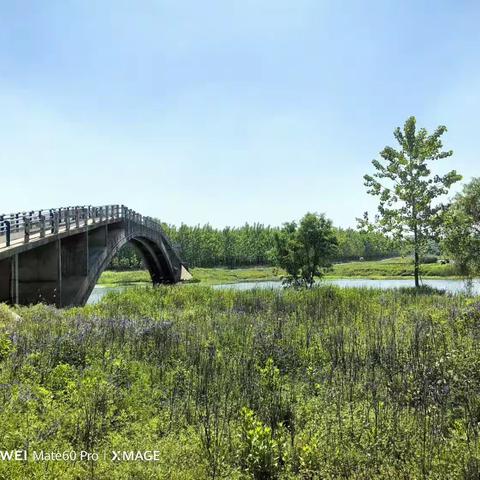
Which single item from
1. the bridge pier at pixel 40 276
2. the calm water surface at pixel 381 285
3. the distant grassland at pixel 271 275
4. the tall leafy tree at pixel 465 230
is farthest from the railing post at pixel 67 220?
the distant grassland at pixel 271 275

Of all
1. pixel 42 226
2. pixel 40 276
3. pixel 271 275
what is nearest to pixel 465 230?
pixel 42 226

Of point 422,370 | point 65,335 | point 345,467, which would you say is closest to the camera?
point 345,467

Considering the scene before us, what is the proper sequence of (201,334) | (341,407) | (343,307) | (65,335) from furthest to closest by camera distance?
(343,307), (201,334), (65,335), (341,407)

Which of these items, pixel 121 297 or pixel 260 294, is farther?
pixel 121 297

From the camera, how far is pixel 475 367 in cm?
778

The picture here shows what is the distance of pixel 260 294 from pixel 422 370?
13351mm

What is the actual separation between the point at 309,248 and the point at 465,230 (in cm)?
1658

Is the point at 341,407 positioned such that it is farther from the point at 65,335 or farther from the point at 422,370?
the point at 65,335

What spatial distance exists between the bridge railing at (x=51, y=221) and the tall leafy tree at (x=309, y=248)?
17442mm

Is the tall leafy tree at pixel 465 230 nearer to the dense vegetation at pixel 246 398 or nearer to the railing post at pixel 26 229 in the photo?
the dense vegetation at pixel 246 398

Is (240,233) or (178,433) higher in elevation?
(240,233)

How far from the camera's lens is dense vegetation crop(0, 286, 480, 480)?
499cm

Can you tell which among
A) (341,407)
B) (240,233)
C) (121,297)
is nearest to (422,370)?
(341,407)

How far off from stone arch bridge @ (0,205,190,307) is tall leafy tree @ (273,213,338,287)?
1710 cm
